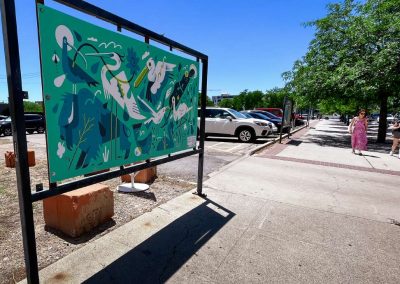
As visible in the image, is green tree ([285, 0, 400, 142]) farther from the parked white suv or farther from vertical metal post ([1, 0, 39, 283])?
vertical metal post ([1, 0, 39, 283])

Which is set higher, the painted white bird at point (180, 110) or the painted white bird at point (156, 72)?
the painted white bird at point (156, 72)

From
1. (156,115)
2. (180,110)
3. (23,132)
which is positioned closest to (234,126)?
(180,110)

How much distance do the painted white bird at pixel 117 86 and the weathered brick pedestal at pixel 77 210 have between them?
121cm

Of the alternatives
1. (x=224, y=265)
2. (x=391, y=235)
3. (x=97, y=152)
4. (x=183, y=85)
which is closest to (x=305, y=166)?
(x=391, y=235)

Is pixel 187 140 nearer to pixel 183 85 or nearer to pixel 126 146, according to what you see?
pixel 183 85

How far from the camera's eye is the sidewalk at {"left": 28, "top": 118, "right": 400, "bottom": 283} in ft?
9.03

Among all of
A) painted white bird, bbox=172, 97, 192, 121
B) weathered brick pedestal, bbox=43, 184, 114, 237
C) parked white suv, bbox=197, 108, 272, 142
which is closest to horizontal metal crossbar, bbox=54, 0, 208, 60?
painted white bird, bbox=172, 97, 192, 121

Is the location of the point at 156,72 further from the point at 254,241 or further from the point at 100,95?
the point at 254,241

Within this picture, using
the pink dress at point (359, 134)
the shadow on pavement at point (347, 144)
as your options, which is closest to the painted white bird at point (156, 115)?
the pink dress at point (359, 134)

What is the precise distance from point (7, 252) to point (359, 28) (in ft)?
52.6

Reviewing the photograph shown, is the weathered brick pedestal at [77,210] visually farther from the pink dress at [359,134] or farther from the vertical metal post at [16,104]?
the pink dress at [359,134]

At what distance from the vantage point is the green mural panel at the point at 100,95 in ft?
7.59

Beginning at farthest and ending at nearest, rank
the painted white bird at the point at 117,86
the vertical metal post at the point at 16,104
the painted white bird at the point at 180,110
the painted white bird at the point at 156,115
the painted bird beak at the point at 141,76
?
1. the painted white bird at the point at 180,110
2. the painted white bird at the point at 156,115
3. the painted bird beak at the point at 141,76
4. the painted white bird at the point at 117,86
5. the vertical metal post at the point at 16,104

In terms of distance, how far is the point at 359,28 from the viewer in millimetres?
13703
